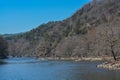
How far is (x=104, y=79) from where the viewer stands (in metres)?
50.8

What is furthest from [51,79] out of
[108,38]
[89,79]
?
[108,38]

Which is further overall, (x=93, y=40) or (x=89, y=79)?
(x=93, y=40)

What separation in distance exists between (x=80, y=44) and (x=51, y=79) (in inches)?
5679

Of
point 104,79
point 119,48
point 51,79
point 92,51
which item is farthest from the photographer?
point 92,51

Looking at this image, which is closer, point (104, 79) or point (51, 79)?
point (104, 79)

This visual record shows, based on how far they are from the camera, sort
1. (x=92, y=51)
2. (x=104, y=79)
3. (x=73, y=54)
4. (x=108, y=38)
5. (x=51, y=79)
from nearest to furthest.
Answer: (x=104, y=79), (x=51, y=79), (x=108, y=38), (x=92, y=51), (x=73, y=54)

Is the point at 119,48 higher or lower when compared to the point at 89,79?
higher

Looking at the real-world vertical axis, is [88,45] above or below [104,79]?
above

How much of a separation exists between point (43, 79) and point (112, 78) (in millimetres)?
11733

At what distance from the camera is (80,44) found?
650 ft

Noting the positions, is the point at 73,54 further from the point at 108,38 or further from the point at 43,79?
the point at 43,79

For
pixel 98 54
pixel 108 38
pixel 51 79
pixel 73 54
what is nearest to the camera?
pixel 51 79

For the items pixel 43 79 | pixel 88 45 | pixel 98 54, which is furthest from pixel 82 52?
pixel 43 79

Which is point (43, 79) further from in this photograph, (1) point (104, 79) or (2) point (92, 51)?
(2) point (92, 51)
